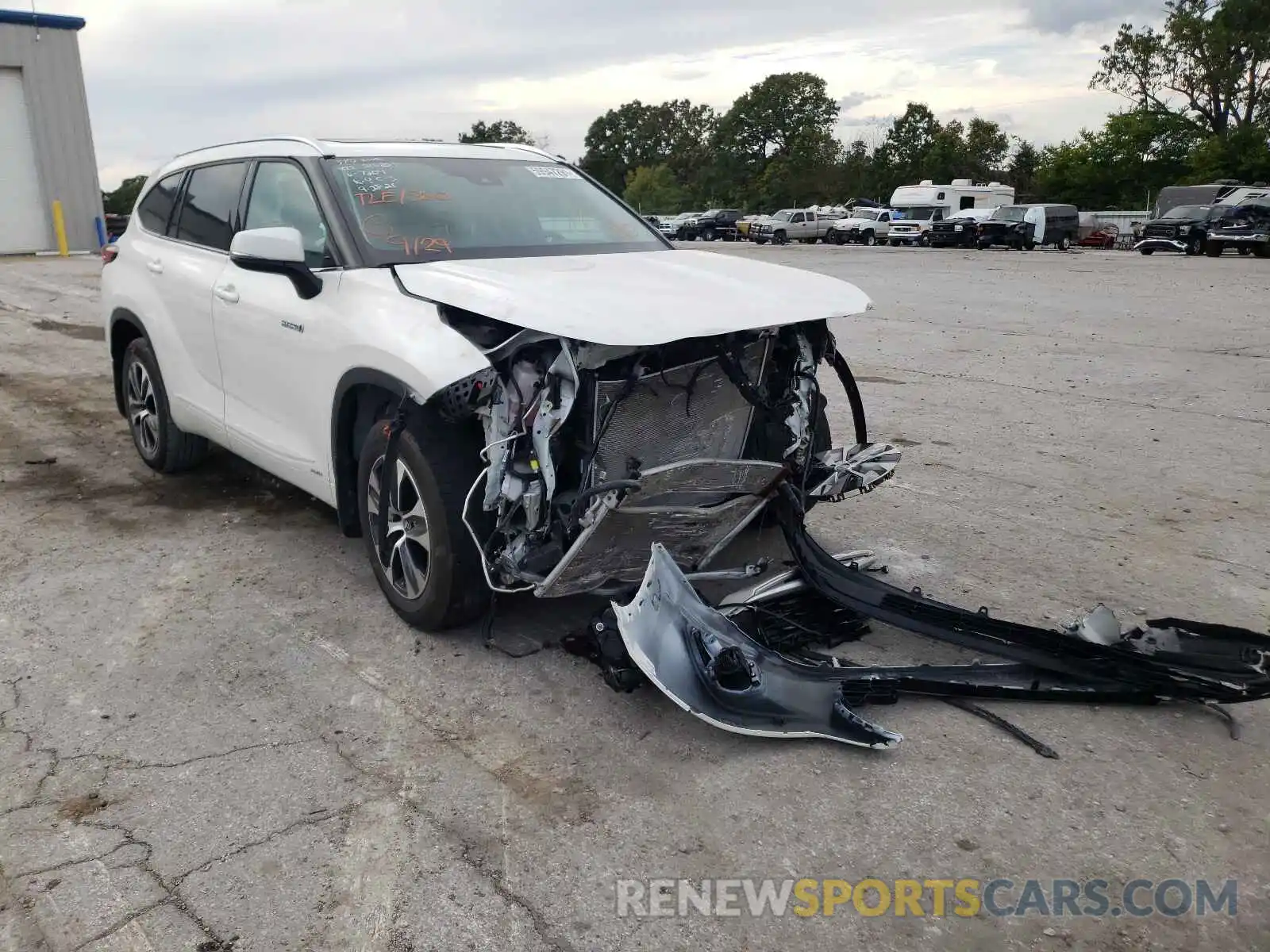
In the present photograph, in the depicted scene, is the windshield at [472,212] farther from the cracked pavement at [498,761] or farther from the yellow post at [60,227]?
the yellow post at [60,227]

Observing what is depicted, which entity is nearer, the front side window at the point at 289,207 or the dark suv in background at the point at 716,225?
the front side window at the point at 289,207

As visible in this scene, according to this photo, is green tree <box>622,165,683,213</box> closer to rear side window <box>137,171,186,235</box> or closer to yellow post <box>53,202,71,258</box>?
yellow post <box>53,202,71,258</box>

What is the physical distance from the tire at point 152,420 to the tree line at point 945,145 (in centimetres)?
2929

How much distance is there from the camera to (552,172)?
5.25m

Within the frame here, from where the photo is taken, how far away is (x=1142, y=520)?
546 cm

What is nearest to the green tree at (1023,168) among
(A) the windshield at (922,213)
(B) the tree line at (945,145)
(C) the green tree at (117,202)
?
(B) the tree line at (945,145)

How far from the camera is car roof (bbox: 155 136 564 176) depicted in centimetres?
468

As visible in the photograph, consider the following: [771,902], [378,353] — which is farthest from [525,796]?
[378,353]

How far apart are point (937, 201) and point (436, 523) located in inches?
1839

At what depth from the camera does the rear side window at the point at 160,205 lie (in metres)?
5.79

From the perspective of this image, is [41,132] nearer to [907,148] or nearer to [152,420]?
[152,420]

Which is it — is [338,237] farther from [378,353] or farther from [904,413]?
[904,413]

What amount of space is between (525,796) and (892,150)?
74.0m

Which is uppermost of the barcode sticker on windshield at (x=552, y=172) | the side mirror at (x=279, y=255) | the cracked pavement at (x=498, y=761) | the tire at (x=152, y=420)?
the barcode sticker on windshield at (x=552, y=172)
